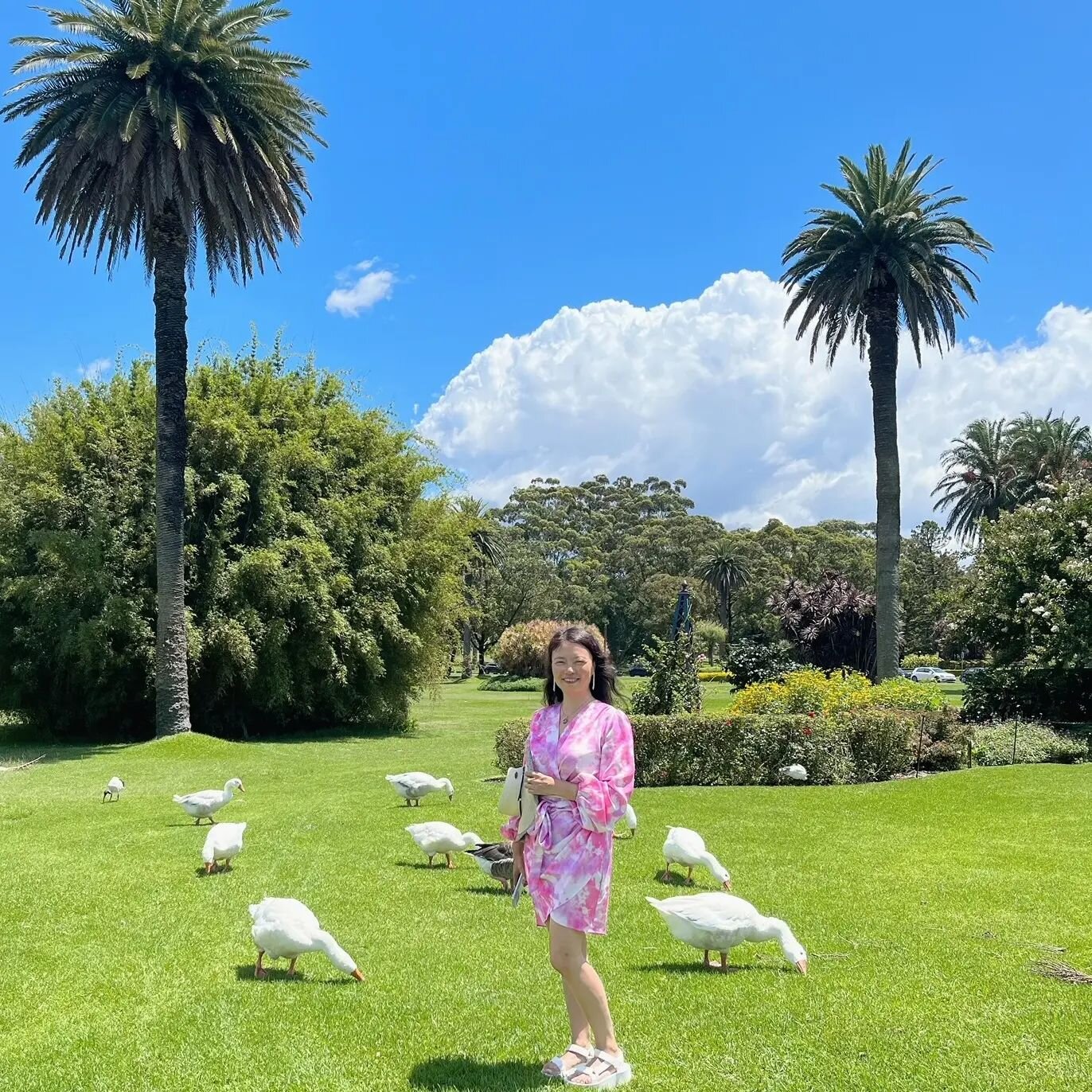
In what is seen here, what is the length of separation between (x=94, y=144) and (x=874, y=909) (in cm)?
2067

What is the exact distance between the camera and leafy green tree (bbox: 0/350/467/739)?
22.5m

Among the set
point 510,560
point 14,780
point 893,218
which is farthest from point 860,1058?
point 510,560

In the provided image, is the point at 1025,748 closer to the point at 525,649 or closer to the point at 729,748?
the point at 729,748

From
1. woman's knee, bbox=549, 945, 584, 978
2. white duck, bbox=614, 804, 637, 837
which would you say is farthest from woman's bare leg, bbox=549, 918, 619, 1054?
white duck, bbox=614, 804, 637, 837

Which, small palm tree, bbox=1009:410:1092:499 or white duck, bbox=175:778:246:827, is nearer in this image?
white duck, bbox=175:778:246:827

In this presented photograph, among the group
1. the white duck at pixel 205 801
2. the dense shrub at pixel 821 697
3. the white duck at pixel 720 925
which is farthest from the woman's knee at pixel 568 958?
the dense shrub at pixel 821 697

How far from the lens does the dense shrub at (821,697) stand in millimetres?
16359

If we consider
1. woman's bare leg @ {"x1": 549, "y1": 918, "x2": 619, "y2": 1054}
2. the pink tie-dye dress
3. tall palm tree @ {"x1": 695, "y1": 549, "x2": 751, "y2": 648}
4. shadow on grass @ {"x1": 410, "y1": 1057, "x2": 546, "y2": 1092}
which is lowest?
shadow on grass @ {"x1": 410, "y1": 1057, "x2": 546, "y2": 1092}

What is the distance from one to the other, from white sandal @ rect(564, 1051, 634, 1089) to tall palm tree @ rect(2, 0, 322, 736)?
19.0 metres

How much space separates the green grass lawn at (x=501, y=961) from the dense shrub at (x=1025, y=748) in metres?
4.72

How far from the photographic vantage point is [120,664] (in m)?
22.6

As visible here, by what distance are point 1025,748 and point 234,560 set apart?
1837 cm

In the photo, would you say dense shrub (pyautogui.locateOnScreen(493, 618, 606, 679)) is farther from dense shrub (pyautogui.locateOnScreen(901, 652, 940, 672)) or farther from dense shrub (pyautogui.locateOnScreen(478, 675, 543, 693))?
dense shrub (pyautogui.locateOnScreen(901, 652, 940, 672))

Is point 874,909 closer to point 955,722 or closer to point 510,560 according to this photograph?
point 955,722
